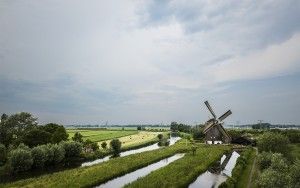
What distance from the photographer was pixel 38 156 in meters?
62.5

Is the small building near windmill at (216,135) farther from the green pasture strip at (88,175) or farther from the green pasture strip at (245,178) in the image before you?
the green pasture strip at (245,178)

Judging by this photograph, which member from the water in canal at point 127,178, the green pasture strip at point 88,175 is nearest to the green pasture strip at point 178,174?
the water in canal at point 127,178

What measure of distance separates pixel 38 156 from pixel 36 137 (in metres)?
15.0

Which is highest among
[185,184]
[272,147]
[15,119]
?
[15,119]

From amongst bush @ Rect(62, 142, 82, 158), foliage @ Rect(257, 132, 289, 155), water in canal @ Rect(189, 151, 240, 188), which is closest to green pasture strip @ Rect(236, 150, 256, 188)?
water in canal @ Rect(189, 151, 240, 188)

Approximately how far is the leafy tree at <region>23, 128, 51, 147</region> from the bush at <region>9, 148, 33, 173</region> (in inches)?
626

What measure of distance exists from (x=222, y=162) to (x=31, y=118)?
171 feet

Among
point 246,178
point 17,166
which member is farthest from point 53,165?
point 246,178

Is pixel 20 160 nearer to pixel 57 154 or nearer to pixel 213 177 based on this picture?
pixel 57 154

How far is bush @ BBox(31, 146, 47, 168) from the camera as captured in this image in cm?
6241

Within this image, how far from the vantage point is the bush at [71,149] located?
73.8 metres

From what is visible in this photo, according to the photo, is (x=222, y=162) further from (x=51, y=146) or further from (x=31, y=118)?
(x=31, y=118)

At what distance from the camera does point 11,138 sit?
85.7m

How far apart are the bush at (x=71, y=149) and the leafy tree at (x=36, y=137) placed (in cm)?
648
